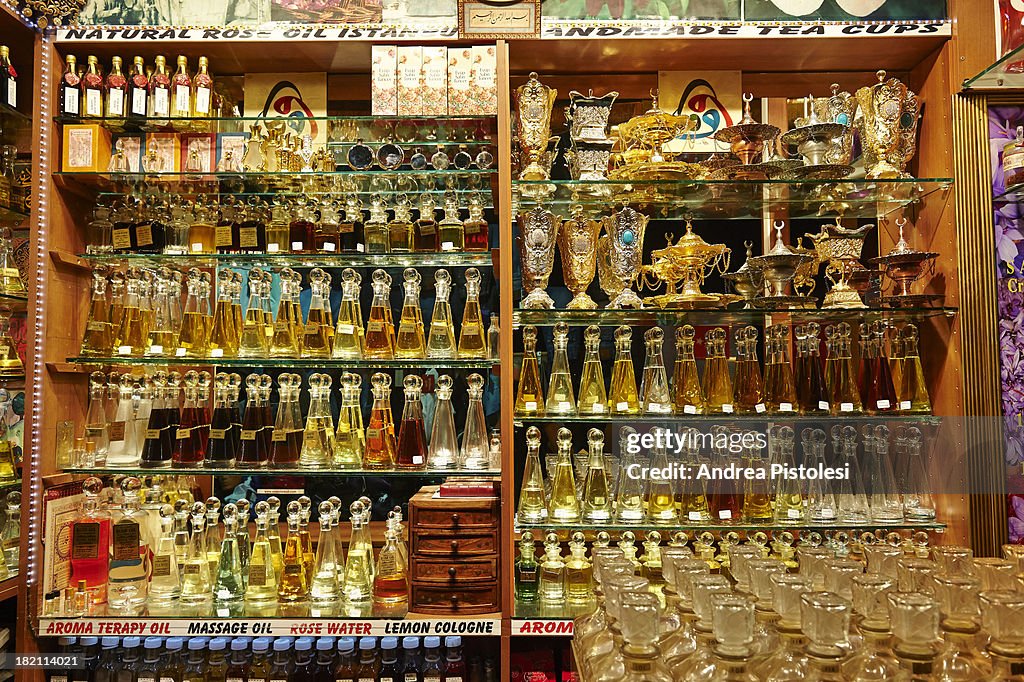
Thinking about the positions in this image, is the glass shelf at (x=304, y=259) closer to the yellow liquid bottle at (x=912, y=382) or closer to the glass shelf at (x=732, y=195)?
the glass shelf at (x=732, y=195)

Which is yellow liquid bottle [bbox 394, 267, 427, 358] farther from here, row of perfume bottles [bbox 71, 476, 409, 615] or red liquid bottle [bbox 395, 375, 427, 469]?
row of perfume bottles [bbox 71, 476, 409, 615]

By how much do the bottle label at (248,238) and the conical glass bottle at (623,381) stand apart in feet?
4.38

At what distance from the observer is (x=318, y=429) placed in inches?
98.0

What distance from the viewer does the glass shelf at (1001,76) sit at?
228 centimetres

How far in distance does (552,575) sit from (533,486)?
0.97 feet

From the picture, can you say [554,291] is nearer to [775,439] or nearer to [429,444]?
[429,444]

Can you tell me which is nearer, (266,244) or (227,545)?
(227,545)

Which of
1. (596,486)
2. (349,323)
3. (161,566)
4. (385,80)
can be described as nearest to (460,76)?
(385,80)

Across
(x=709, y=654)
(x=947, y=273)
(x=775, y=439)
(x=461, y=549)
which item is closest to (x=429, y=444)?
(x=461, y=549)

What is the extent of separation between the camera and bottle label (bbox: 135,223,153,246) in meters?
2.57

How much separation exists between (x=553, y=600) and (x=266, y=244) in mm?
1594

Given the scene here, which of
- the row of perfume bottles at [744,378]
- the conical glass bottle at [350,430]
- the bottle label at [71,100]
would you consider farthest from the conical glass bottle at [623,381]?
the bottle label at [71,100]

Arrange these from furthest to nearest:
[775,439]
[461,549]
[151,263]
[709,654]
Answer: [151,263]
[775,439]
[461,549]
[709,654]

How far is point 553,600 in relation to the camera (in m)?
2.34
